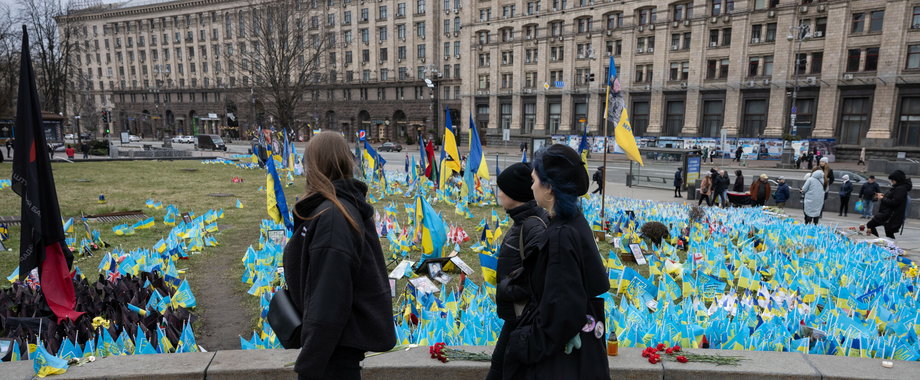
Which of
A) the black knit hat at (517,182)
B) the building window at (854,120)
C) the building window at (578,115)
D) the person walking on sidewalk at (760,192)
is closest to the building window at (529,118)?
the building window at (578,115)

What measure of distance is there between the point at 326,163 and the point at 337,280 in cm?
55

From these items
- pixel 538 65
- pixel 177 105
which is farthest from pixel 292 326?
pixel 177 105

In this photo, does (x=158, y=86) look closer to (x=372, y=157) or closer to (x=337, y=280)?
(x=372, y=157)

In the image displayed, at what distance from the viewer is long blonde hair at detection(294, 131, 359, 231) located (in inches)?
93.2

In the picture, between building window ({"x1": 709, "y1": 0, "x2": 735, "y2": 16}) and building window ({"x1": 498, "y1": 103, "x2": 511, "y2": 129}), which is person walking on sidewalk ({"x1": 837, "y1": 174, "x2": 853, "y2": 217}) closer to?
building window ({"x1": 709, "y1": 0, "x2": 735, "y2": 16})

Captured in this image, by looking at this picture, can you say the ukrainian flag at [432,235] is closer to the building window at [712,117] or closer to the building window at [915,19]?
the building window at [915,19]

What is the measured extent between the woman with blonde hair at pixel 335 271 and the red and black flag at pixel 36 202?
3.45 meters

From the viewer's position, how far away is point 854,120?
41.7 meters

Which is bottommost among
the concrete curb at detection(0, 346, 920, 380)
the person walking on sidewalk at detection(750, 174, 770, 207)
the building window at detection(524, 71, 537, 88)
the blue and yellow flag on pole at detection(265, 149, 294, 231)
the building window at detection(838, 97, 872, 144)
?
the person walking on sidewalk at detection(750, 174, 770, 207)

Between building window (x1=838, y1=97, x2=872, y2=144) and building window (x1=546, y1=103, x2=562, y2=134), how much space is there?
83.5 ft

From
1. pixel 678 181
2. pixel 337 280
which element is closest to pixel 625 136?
pixel 337 280

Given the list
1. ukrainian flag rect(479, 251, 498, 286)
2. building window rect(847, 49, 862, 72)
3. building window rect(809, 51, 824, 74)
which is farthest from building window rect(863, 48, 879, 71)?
ukrainian flag rect(479, 251, 498, 286)

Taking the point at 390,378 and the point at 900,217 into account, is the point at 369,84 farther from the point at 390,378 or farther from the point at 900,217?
the point at 390,378

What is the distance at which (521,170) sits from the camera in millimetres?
3330
